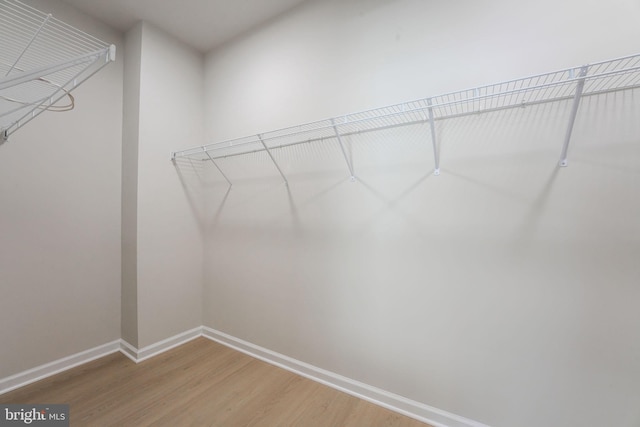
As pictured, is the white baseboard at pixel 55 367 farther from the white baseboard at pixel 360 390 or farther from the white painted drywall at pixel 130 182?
the white baseboard at pixel 360 390

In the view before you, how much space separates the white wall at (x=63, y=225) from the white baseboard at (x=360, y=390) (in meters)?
1.23

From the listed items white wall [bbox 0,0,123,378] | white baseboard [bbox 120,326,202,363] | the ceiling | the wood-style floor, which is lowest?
the wood-style floor

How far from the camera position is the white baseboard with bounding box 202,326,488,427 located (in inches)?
56.3

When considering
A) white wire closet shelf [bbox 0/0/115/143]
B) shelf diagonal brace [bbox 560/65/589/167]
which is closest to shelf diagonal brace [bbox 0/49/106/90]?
white wire closet shelf [bbox 0/0/115/143]

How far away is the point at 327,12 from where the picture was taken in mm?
1861

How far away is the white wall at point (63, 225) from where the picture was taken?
5.85ft

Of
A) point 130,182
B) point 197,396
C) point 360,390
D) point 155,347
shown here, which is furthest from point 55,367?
point 360,390

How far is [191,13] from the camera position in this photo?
2.12 meters

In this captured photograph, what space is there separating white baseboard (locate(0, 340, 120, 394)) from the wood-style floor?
53mm

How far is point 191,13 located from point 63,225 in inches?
79.6

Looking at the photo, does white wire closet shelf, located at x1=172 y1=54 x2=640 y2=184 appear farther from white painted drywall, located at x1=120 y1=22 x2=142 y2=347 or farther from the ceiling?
white painted drywall, located at x1=120 y1=22 x2=142 y2=347

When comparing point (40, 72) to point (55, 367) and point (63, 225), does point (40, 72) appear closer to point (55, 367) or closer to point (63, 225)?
point (63, 225)

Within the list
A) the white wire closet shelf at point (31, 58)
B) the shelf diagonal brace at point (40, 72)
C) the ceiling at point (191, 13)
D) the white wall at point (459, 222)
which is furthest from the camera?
the ceiling at point (191, 13)

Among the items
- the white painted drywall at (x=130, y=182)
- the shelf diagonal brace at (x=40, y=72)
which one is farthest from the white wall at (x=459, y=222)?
the shelf diagonal brace at (x=40, y=72)
